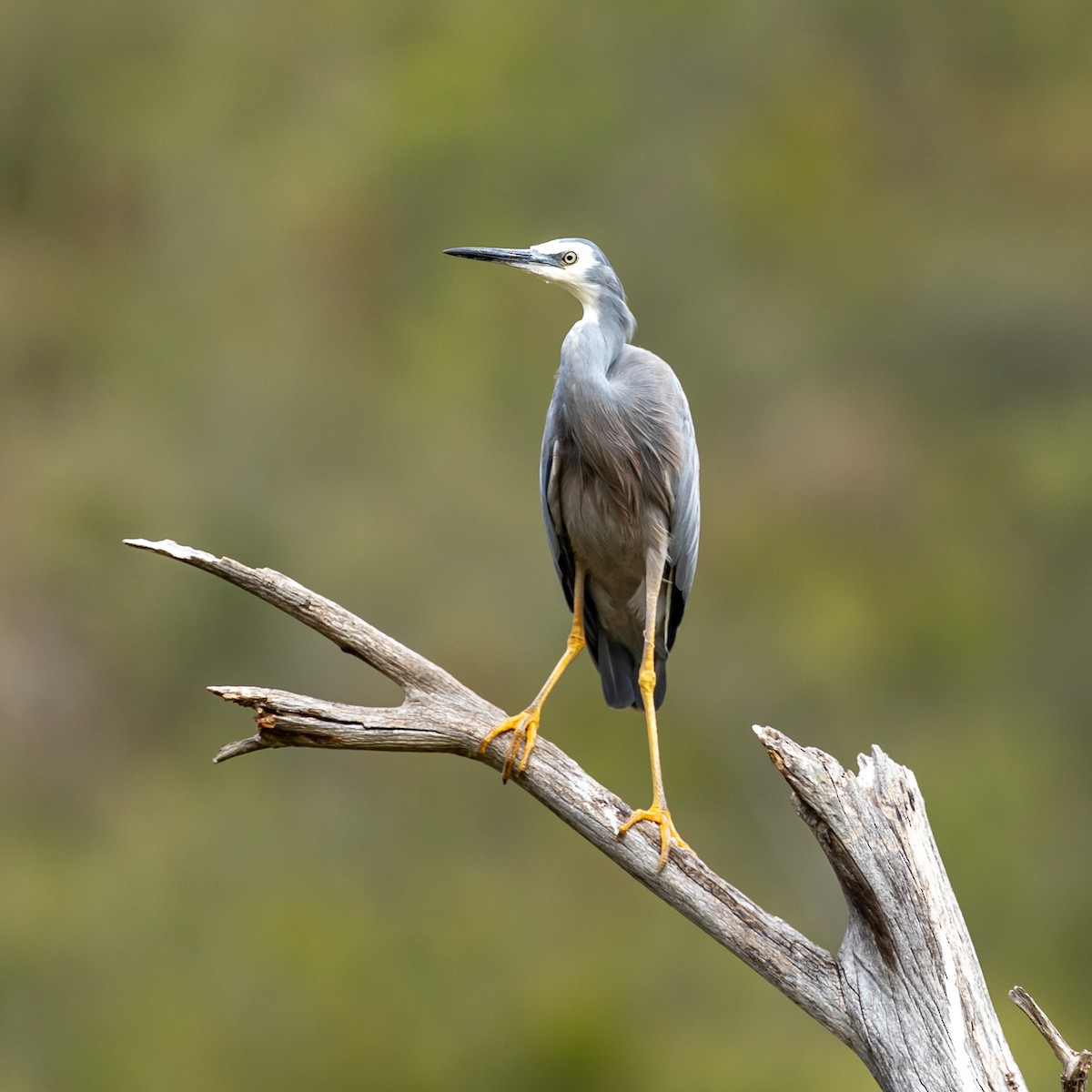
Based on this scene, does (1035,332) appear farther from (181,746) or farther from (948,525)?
(181,746)

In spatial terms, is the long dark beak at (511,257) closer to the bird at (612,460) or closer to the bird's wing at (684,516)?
the bird at (612,460)

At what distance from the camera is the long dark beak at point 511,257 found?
190 inches

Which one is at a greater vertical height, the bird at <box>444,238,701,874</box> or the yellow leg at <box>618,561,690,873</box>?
the bird at <box>444,238,701,874</box>

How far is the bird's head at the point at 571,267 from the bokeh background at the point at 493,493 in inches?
350

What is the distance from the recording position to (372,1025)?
46.5ft

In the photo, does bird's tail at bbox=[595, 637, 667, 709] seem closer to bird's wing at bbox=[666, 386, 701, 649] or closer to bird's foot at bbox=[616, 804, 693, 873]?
bird's wing at bbox=[666, 386, 701, 649]

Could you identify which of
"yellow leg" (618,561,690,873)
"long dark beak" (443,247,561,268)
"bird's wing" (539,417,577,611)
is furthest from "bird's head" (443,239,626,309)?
"yellow leg" (618,561,690,873)

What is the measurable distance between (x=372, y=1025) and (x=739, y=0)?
13.0m

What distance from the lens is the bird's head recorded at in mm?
4930

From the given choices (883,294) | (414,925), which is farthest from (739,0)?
(414,925)

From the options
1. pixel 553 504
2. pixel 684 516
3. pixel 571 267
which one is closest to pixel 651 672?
pixel 684 516

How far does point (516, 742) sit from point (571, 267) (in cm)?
152

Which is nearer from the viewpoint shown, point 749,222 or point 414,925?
point 414,925

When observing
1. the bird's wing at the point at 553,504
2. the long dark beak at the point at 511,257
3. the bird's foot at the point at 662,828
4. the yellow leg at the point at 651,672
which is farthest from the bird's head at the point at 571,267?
the bird's foot at the point at 662,828
